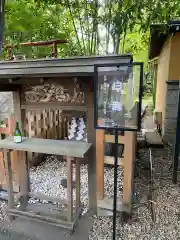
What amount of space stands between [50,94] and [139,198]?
1931 millimetres

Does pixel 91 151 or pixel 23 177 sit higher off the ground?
pixel 91 151

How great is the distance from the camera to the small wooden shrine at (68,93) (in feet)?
6.54

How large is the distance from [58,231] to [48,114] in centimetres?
260

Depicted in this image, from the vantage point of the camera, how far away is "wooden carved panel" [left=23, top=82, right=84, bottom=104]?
232 centimetres

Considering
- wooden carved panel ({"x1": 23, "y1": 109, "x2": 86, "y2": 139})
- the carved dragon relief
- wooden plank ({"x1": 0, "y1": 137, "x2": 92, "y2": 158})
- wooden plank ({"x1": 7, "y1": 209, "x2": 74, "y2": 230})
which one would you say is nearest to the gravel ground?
wooden plank ({"x1": 7, "y1": 209, "x2": 74, "y2": 230})

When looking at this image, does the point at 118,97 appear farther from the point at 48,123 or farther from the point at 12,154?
the point at 48,123

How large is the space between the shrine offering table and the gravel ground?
25cm

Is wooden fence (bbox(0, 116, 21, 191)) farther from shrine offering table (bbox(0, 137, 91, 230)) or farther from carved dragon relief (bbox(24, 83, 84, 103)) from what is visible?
carved dragon relief (bbox(24, 83, 84, 103))

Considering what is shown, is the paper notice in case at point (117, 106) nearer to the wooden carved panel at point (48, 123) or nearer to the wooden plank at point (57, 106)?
the wooden plank at point (57, 106)

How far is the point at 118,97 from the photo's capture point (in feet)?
6.03

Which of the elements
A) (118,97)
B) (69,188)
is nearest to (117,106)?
(118,97)

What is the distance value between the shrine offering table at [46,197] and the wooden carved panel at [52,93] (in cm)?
52

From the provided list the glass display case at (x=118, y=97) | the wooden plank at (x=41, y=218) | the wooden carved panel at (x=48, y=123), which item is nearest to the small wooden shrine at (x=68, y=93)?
the glass display case at (x=118, y=97)

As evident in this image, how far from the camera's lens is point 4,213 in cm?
271
